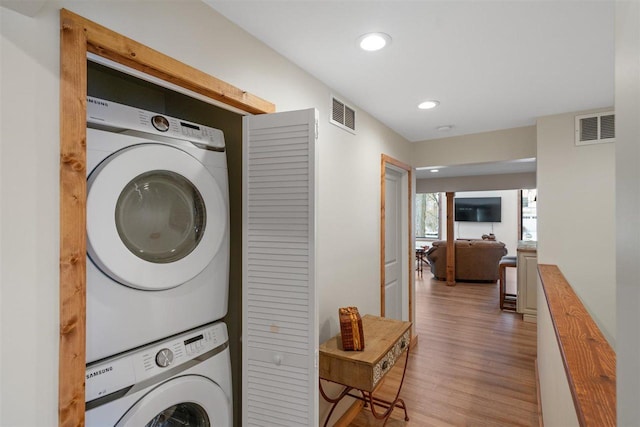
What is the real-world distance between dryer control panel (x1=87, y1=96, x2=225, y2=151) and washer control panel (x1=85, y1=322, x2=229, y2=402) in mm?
818

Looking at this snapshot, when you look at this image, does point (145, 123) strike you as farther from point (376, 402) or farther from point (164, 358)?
point (376, 402)

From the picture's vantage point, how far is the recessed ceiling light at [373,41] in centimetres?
157

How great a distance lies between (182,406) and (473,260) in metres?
7.09

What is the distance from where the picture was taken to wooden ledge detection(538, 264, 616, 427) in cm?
76

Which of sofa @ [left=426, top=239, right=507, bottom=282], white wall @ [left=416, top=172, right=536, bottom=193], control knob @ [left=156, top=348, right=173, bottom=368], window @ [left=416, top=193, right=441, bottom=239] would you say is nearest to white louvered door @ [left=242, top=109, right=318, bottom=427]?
control knob @ [left=156, top=348, right=173, bottom=368]

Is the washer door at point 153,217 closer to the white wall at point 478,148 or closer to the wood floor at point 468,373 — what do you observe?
the wood floor at point 468,373

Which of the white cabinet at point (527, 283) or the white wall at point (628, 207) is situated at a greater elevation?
the white wall at point (628, 207)

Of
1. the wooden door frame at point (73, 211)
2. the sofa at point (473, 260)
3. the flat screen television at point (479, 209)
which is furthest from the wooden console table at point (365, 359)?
the flat screen television at point (479, 209)

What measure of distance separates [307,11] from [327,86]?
0.81 meters

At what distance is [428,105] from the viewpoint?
260 cm

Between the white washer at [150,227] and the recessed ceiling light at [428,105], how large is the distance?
1.71m

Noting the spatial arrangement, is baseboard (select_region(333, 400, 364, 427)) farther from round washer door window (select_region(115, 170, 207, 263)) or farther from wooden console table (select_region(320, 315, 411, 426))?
round washer door window (select_region(115, 170, 207, 263))

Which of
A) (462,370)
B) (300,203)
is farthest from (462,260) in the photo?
(300,203)

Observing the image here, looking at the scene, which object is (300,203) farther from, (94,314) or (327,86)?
(327,86)
